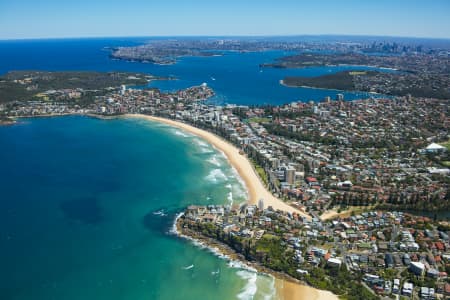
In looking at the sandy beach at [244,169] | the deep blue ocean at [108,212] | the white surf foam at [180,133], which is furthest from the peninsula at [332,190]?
the deep blue ocean at [108,212]

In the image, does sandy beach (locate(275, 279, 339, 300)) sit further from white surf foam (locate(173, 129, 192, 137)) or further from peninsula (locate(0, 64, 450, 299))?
white surf foam (locate(173, 129, 192, 137))

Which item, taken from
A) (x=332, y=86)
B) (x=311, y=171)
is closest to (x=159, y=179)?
(x=311, y=171)

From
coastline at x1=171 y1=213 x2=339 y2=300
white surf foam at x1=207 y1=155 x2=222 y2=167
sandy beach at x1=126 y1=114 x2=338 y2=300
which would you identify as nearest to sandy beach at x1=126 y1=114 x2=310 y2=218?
sandy beach at x1=126 y1=114 x2=338 y2=300

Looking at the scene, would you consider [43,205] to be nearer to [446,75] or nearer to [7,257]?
[7,257]

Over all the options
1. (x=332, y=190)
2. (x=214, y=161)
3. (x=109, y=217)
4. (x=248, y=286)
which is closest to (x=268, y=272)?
(x=248, y=286)

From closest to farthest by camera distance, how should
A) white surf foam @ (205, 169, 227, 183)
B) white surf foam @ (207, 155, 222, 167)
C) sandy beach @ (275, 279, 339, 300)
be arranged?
sandy beach @ (275, 279, 339, 300) < white surf foam @ (205, 169, 227, 183) < white surf foam @ (207, 155, 222, 167)

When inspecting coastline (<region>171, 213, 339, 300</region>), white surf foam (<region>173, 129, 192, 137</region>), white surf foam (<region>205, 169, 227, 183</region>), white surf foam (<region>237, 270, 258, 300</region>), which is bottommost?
white surf foam (<region>237, 270, 258, 300</region>)
